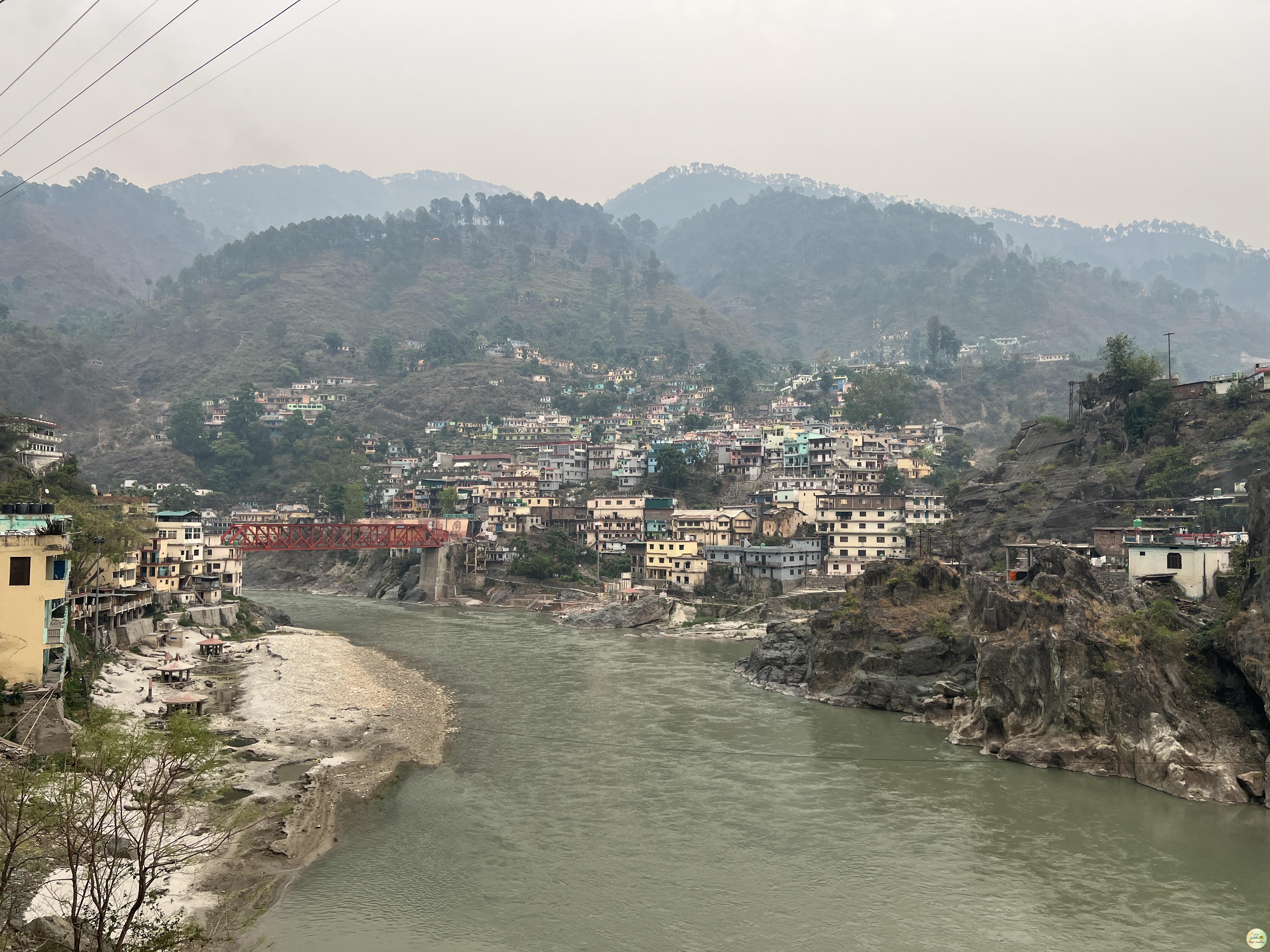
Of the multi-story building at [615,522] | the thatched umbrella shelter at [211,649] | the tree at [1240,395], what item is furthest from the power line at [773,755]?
the multi-story building at [615,522]

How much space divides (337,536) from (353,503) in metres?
9.36

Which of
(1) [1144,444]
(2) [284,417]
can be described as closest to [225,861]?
(1) [1144,444]

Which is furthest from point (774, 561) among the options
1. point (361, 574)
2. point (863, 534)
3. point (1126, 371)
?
point (361, 574)

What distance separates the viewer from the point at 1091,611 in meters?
28.2

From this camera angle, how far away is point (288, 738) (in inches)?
1121

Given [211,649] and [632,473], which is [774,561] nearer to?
[632,473]

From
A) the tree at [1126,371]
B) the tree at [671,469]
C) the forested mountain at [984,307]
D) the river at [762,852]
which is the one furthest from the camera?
the forested mountain at [984,307]

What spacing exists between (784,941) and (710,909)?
66.3 inches

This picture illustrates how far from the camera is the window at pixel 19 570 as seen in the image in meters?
22.4

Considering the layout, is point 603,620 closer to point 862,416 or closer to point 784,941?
point 784,941

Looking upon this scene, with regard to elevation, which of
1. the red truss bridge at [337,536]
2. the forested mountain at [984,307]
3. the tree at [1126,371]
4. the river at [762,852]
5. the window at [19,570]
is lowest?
the river at [762,852]

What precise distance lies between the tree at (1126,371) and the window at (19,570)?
51.8m

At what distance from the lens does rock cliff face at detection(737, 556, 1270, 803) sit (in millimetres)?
24781

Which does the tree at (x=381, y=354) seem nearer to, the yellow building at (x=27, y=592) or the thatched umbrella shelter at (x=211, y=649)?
the thatched umbrella shelter at (x=211, y=649)
